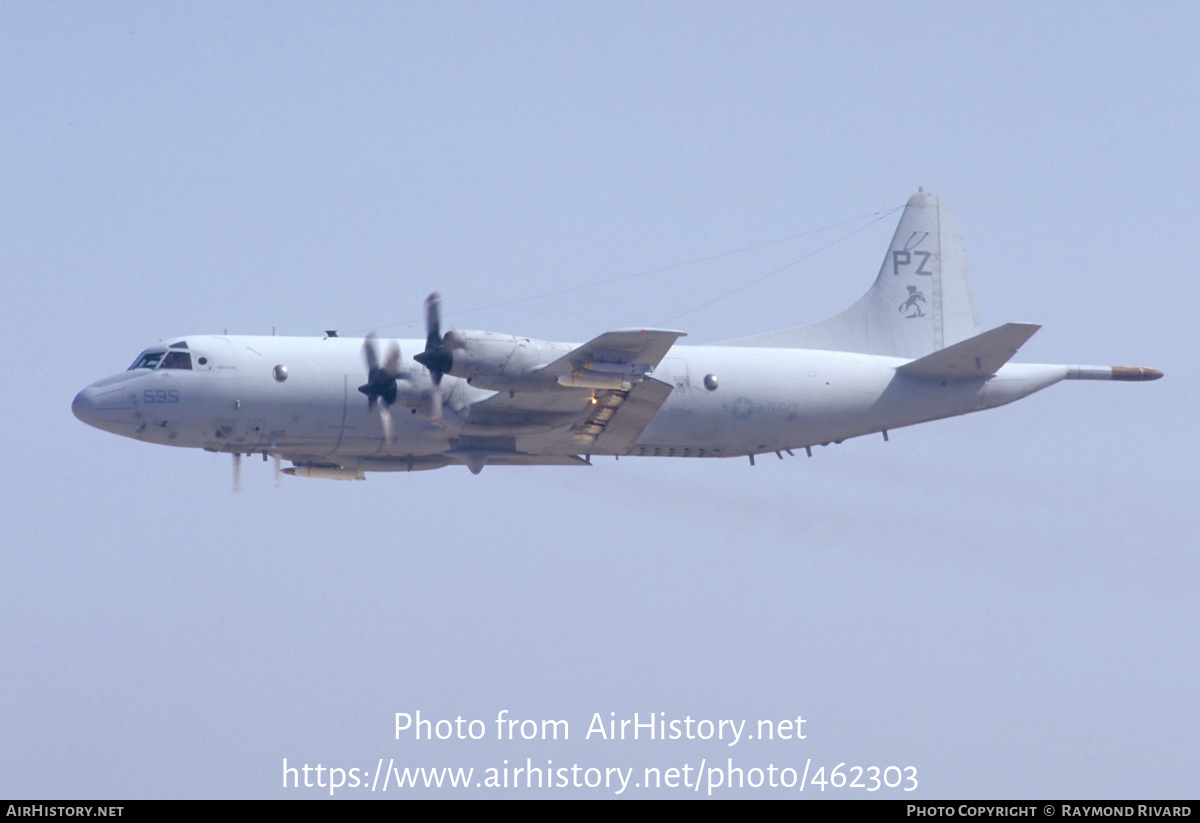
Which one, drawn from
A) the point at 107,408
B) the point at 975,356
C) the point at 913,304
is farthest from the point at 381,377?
the point at 913,304

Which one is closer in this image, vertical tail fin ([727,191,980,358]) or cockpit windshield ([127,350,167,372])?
cockpit windshield ([127,350,167,372])

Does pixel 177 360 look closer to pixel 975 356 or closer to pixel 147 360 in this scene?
pixel 147 360

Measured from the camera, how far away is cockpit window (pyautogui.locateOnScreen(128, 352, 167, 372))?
94.9 ft

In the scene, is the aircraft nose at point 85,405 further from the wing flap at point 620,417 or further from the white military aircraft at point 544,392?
the wing flap at point 620,417

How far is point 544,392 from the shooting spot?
2783 cm

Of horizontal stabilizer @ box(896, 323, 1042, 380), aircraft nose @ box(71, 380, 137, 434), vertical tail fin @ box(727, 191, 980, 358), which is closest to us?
aircraft nose @ box(71, 380, 137, 434)

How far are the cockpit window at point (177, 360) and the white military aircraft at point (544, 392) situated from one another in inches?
1.0

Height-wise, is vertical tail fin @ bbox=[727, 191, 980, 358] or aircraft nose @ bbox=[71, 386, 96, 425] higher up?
vertical tail fin @ bbox=[727, 191, 980, 358]

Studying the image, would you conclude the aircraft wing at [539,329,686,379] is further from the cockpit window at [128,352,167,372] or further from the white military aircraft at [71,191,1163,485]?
the cockpit window at [128,352,167,372]

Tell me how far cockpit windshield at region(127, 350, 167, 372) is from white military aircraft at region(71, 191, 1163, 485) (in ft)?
0.15

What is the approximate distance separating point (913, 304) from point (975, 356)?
3.11 m

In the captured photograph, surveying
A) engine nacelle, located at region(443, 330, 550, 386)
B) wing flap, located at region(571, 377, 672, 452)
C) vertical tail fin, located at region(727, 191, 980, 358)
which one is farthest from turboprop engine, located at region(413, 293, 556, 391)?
vertical tail fin, located at region(727, 191, 980, 358)
